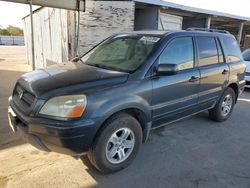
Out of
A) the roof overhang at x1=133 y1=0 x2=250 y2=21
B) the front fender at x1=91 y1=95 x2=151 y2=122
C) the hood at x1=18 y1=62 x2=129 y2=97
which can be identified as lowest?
the front fender at x1=91 y1=95 x2=151 y2=122

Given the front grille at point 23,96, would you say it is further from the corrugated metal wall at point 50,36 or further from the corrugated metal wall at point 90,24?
the corrugated metal wall at point 50,36

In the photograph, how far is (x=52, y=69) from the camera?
347 cm

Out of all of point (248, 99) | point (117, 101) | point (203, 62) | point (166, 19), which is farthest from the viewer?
point (166, 19)

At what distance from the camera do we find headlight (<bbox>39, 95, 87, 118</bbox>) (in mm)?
2572

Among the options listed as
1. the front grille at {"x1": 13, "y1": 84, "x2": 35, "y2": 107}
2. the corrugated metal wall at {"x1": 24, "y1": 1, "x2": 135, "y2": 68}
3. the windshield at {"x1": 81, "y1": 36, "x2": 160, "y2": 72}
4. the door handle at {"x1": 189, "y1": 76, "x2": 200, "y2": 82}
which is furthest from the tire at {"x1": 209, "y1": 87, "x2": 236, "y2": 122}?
the corrugated metal wall at {"x1": 24, "y1": 1, "x2": 135, "y2": 68}

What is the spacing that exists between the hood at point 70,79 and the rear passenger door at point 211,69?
1.71 metres

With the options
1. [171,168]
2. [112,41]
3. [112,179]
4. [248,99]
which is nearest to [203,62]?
[112,41]

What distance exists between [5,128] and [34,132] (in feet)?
6.51

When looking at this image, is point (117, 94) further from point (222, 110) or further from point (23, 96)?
point (222, 110)

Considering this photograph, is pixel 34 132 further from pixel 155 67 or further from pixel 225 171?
pixel 225 171

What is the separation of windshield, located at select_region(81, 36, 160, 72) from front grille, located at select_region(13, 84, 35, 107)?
1.09 m

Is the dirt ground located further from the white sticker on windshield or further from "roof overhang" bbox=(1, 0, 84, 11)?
"roof overhang" bbox=(1, 0, 84, 11)

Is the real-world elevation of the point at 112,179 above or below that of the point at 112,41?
below

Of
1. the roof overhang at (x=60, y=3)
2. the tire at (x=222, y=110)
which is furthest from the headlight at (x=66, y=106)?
the roof overhang at (x=60, y=3)
